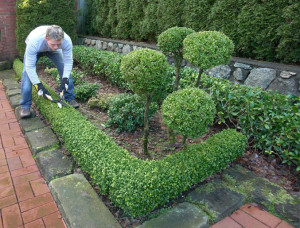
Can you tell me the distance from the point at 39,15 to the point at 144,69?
631 cm

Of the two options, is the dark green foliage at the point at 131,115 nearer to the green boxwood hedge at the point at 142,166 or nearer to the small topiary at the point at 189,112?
the green boxwood hedge at the point at 142,166

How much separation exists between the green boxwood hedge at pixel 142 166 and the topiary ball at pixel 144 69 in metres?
0.71

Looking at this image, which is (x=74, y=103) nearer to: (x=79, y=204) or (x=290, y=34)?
(x=79, y=204)

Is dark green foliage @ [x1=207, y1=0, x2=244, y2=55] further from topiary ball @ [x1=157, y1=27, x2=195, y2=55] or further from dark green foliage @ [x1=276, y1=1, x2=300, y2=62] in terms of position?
topiary ball @ [x1=157, y1=27, x2=195, y2=55]

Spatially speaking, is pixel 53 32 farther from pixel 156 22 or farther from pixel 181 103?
pixel 156 22

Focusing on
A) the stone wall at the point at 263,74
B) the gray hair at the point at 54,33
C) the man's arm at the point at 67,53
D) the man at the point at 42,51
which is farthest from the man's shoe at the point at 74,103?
the stone wall at the point at 263,74

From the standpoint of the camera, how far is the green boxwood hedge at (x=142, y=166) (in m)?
1.96

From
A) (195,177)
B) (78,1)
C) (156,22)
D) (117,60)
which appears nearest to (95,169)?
(195,177)

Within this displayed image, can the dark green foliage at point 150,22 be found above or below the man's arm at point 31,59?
above

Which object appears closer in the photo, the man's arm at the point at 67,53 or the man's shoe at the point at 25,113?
the man's arm at the point at 67,53

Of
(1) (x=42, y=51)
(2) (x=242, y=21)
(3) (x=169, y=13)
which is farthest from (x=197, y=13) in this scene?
(1) (x=42, y=51)

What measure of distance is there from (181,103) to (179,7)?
3.56 metres

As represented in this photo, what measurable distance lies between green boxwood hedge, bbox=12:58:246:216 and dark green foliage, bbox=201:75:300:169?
1.03ft

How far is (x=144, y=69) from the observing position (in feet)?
7.14
